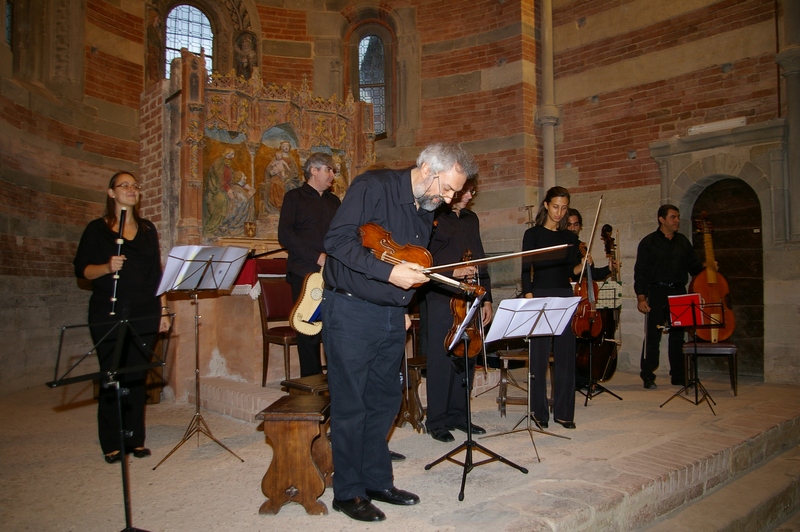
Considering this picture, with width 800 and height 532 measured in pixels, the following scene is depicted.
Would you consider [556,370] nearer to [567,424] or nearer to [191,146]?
[567,424]

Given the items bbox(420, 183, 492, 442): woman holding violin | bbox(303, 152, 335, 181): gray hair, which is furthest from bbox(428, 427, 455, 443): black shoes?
bbox(303, 152, 335, 181): gray hair

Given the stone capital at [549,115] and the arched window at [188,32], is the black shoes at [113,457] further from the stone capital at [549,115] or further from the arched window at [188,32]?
the arched window at [188,32]

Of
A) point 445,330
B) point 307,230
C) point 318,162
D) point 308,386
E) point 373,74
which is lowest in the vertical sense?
point 308,386

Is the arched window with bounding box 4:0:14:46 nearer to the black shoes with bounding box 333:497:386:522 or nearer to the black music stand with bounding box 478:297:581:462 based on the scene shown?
the black music stand with bounding box 478:297:581:462

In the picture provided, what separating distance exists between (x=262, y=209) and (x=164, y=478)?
5134 millimetres

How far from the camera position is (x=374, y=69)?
40.0 ft

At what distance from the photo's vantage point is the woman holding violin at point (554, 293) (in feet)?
16.2

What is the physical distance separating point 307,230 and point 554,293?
2.22 meters

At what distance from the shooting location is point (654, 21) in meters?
8.95

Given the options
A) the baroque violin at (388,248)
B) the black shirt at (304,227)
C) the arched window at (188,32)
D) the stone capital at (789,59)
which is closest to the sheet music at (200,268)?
the black shirt at (304,227)

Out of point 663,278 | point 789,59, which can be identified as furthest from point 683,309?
point 789,59

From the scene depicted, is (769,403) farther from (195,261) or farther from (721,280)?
(195,261)

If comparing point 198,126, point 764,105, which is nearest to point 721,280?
point 764,105

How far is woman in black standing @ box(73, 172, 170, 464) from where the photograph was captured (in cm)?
420
